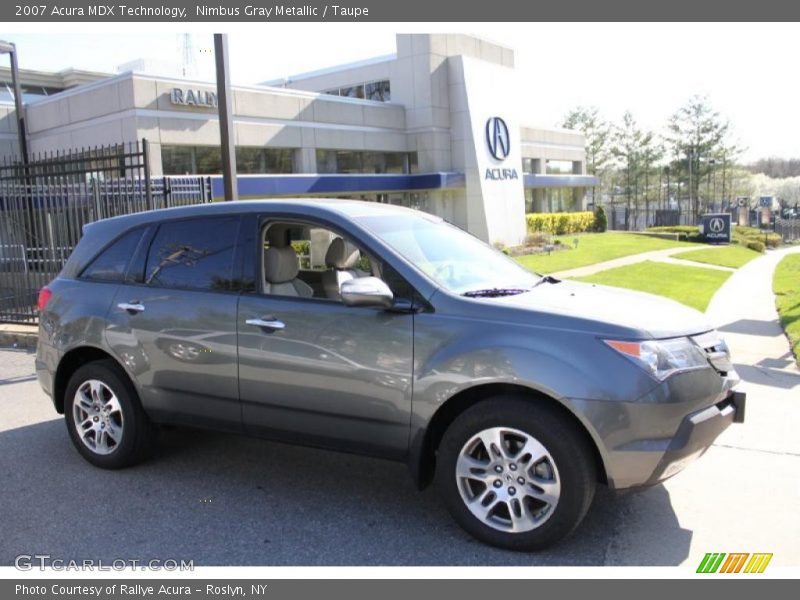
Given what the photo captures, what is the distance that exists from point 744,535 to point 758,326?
831 centimetres

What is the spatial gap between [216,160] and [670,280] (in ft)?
55.0

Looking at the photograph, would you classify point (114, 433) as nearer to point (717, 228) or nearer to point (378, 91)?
point (378, 91)

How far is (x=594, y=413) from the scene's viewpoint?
351cm

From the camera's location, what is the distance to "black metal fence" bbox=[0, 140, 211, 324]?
1073cm

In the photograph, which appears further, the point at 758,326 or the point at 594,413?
the point at 758,326

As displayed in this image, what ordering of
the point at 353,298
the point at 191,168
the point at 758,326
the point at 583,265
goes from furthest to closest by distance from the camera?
1. the point at 191,168
2. the point at 583,265
3. the point at 758,326
4. the point at 353,298

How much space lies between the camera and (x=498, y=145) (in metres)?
35.9

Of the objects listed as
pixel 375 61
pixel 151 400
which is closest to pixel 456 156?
pixel 375 61

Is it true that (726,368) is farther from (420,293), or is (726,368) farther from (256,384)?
(256,384)

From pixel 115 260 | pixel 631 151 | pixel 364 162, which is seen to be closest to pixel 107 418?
pixel 115 260

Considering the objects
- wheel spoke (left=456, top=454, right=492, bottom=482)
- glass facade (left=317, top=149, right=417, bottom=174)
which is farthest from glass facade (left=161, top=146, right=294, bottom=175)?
wheel spoke (left=456, top=454, right=492, bottom=482)

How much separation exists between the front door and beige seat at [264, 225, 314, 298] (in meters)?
0.01

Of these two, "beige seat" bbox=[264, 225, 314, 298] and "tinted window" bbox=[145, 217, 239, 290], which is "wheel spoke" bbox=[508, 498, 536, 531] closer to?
"beige seat" bbox=[264, 225, 314, 298]

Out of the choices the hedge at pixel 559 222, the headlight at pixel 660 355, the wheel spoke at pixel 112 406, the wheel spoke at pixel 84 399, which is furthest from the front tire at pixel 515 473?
the hedge at pixel 559 222
